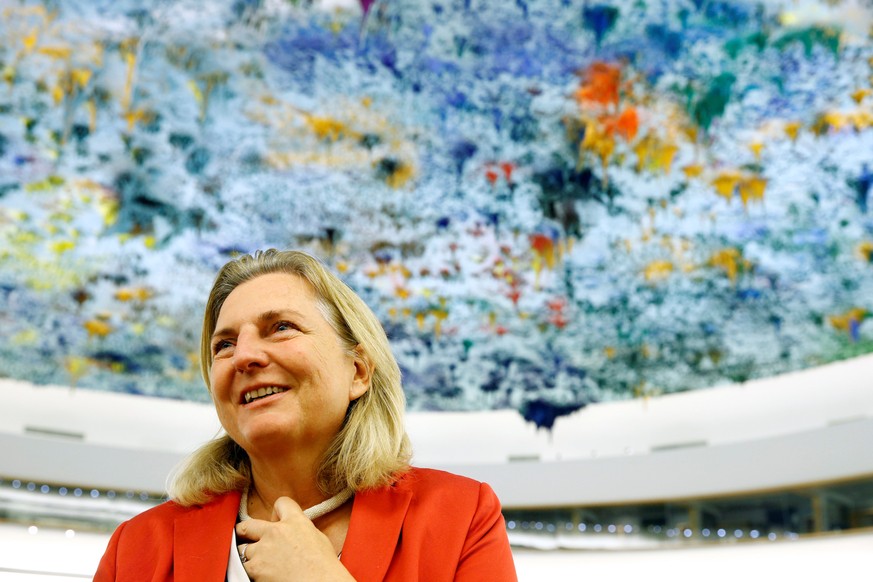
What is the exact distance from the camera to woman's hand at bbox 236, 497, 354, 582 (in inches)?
50.2

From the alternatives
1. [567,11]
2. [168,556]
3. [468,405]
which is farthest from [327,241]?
[168,556]

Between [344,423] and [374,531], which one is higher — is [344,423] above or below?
above

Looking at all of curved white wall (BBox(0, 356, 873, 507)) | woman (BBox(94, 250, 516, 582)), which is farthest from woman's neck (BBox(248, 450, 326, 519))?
curved white wall (BBox(0, 356, 873, 507))

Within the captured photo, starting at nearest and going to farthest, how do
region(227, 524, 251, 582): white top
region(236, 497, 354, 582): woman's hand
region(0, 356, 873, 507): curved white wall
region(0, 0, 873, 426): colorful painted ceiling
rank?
region(236, 497, 354, 582): woman's hand
region(227, 524, 251, 582): white top
region(0, 0, 873, 426): colorful painted ceiling
region(0, 356, 873, 507): curved white wall

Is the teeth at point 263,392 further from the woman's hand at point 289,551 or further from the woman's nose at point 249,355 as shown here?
the woman's hand at point 289,551

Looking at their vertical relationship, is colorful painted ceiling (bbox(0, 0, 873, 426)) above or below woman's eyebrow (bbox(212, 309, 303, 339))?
above

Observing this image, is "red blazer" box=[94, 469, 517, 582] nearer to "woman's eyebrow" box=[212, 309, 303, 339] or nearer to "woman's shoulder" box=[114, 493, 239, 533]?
"woman's shoulder" box=[114, 493, 239, 533]

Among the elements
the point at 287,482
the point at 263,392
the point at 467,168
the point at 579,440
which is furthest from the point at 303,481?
the point at 579,440

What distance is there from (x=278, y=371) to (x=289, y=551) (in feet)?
0.91

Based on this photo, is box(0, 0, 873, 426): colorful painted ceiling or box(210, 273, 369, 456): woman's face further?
box(0, 0, 873, 426): colorful painted ceiling

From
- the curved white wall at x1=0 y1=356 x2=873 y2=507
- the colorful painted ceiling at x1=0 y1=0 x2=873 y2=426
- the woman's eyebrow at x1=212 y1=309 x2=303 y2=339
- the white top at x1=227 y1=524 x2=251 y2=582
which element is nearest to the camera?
the white top at x1=227 y1=524 x2=251 y2=582

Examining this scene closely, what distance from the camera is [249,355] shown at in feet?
4.66

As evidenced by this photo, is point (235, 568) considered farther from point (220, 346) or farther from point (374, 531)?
point (220, 346)

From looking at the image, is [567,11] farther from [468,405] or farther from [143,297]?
[468,405]
